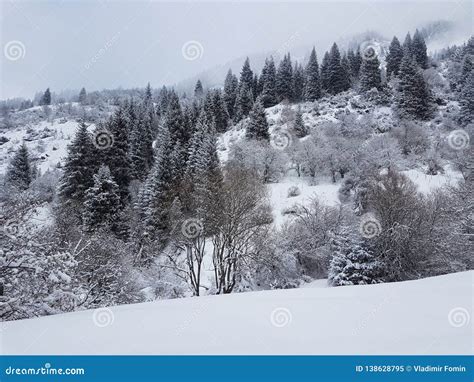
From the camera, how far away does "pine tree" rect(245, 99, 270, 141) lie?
157 ft

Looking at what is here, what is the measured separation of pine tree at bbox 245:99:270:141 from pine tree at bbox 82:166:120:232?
2199 centimetres

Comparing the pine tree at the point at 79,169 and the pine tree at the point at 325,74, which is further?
the pine tree at the point at 325,74

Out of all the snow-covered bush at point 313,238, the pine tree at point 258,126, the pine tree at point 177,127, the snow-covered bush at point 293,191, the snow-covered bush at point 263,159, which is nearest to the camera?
the snow-covered bush at point 313,238

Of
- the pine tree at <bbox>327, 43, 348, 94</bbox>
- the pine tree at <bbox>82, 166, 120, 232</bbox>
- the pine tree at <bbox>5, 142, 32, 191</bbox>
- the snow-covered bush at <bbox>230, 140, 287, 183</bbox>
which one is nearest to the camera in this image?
the pine tree at <bbox>82, 166, 120, 232</bbox>

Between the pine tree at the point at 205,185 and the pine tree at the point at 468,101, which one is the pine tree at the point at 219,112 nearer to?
the pine tree at the point at 205,185

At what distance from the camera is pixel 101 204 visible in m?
30.2

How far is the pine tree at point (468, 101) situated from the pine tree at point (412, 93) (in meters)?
4.34

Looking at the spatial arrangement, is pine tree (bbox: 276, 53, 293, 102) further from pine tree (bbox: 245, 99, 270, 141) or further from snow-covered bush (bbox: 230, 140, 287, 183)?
snow-covered bush (bbox: 230, 140, 287, 183)

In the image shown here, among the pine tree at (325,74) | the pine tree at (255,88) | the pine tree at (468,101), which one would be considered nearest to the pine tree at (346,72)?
the pine tree at (325,74)

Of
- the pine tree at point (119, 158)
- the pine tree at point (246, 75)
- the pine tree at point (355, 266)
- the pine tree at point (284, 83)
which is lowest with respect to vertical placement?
the pine tree at point (355, 266)

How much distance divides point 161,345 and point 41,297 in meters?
5.92

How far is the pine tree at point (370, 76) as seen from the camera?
5912 centimetres

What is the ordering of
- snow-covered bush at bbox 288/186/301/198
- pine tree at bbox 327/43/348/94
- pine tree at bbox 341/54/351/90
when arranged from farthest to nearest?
pine tree at bbox 341/54/351/90, pine tree at bbox 327/43/348/94, snow-covered bush at bbox 288/186/301/198

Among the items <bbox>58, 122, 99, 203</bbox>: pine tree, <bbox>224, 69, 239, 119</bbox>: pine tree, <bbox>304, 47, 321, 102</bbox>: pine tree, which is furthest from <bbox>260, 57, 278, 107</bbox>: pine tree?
<bbox>58, 122, 99, 203</bbox>: pine tree
